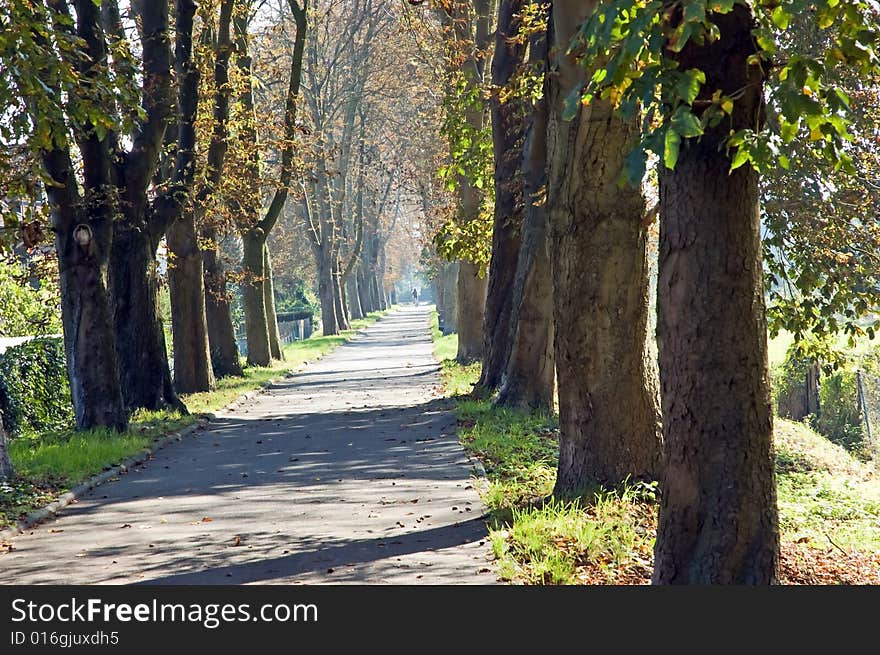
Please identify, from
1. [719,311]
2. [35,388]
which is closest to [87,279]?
[35,388]

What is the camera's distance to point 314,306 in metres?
75.1

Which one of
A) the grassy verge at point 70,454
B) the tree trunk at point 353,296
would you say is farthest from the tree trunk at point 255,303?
the tree trunk at point 353,296

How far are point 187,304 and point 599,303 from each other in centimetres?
1486

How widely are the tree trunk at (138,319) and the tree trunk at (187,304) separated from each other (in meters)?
3.62

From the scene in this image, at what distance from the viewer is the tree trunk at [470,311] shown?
28.5 meters

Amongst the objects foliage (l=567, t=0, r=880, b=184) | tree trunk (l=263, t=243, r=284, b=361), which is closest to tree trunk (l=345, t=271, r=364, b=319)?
tree trunk (l=263, t=243, r=284, b=361)

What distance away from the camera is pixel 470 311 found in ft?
94.9

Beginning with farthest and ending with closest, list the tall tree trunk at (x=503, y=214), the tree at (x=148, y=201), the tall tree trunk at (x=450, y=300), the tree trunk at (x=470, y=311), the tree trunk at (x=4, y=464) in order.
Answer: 1. the tall tree trunk at (x=450, y=300)
2. the tree trunk at (x=470, y=311)
3. the tall tree trunk at (x=503, y=214)
4. the tree at (x=148, y=201)
5. the tree trunk at (x=4, y=464)

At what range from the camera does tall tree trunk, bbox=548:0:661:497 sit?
992 centimetres

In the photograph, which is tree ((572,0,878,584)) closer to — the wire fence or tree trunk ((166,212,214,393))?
the wire fence

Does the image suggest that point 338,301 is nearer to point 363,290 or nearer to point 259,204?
point 363,290

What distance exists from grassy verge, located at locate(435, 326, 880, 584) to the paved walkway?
32 cm

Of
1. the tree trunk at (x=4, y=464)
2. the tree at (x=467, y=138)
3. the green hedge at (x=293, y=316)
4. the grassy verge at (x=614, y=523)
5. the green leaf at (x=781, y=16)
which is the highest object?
the tree at (x=467, y=138)

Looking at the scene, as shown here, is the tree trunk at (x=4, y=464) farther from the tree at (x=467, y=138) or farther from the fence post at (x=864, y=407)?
the fence post at (x=864, y=407)
